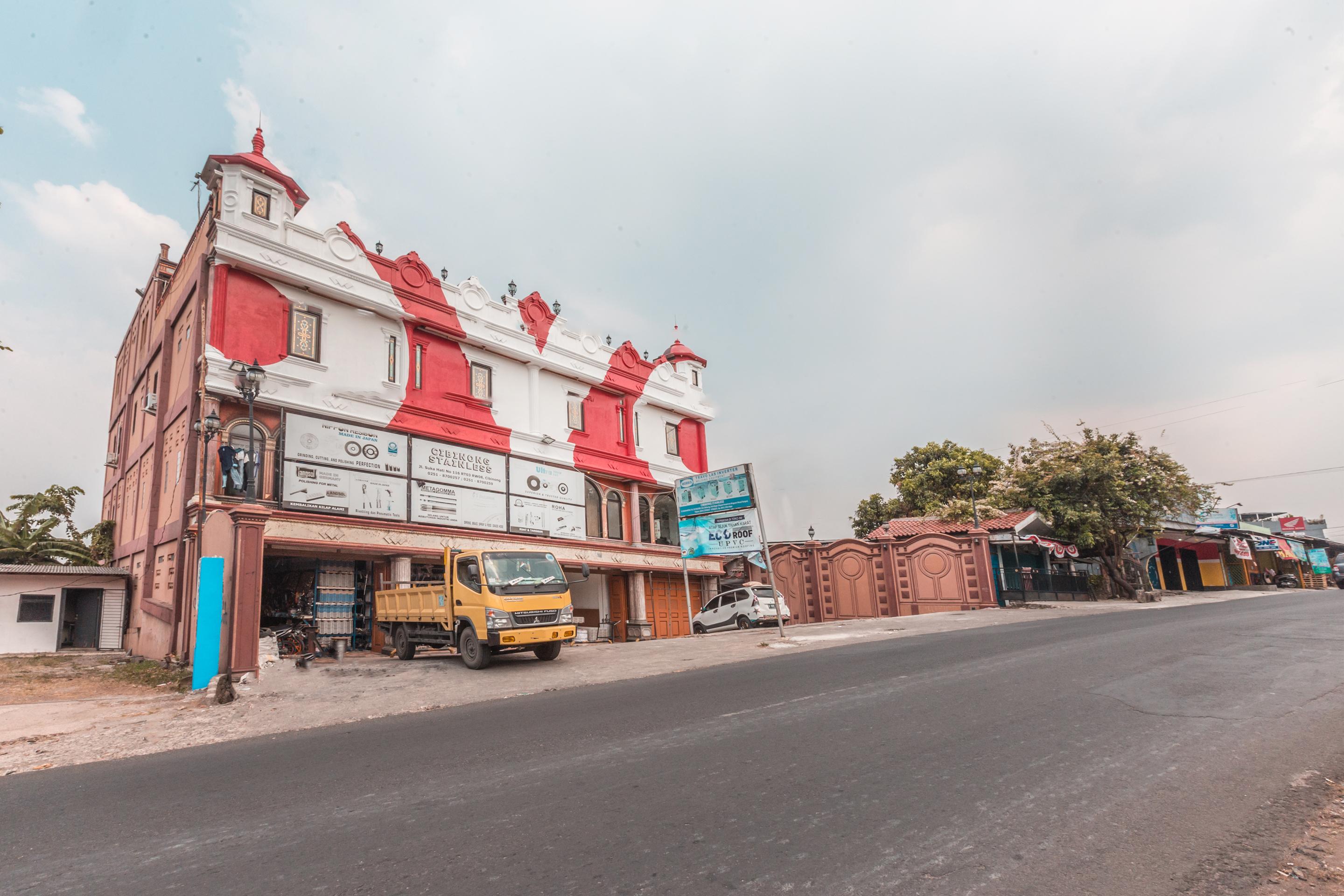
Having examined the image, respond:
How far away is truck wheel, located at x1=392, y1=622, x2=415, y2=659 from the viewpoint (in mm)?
15258

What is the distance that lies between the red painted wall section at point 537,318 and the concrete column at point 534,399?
2.26 feet

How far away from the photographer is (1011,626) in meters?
17.1

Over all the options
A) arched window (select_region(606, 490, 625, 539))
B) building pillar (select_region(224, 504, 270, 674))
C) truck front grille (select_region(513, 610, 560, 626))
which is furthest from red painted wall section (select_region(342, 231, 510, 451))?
truck front grille (select_region(513, 610, 560, 626))

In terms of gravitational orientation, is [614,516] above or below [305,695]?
above

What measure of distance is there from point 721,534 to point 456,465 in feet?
27.0

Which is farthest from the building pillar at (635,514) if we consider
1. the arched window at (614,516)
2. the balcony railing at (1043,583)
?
the balcony railing at (1043,583)

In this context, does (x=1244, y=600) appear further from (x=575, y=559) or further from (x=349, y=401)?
(x=349, y=401)

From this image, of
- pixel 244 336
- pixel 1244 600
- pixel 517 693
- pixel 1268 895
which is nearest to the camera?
pixel 1268 895

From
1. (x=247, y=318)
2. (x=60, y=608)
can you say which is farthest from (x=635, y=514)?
(x=60, y=608)

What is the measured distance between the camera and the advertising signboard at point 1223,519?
44.8 meters

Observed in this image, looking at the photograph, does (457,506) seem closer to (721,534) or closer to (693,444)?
(721,534)

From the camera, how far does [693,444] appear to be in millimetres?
30484

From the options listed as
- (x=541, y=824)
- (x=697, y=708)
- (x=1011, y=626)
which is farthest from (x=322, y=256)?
(x=1011, y=626)

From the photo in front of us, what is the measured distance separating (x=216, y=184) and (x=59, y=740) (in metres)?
14.3
